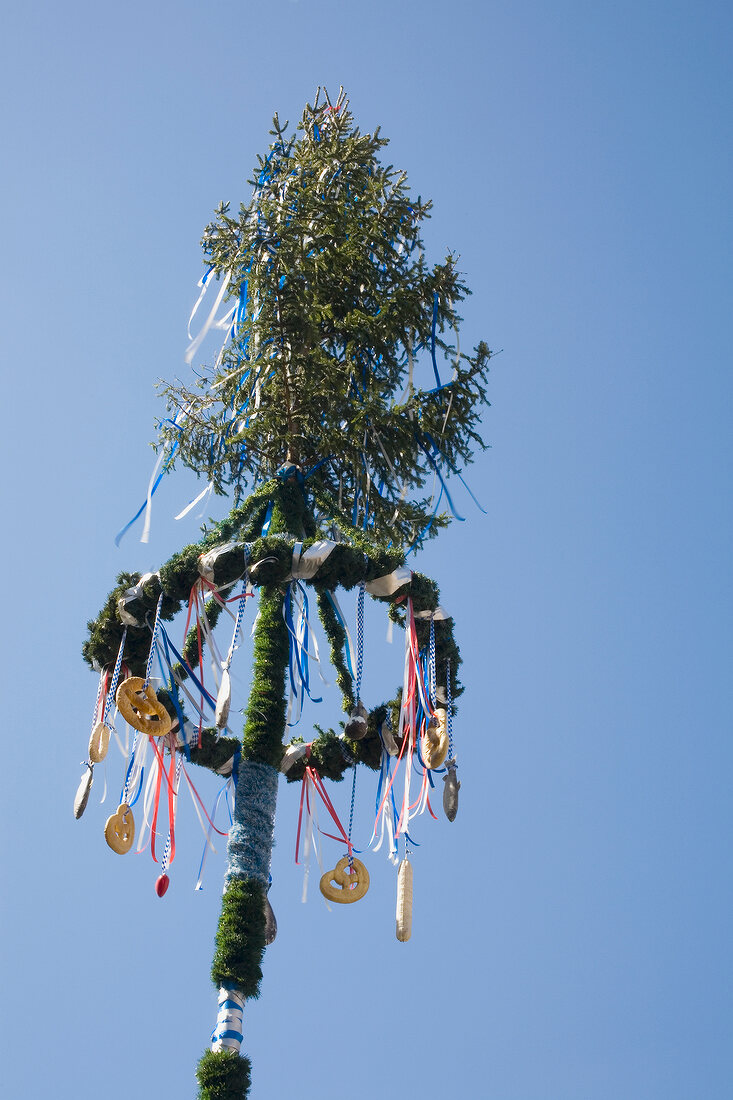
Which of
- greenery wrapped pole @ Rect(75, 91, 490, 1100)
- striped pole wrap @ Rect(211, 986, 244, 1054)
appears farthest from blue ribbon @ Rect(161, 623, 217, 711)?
striped pole wrap @ Rect(211, 986, 244, 1054)

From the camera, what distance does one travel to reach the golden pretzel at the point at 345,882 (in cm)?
837

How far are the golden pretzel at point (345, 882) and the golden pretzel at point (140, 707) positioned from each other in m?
1.61

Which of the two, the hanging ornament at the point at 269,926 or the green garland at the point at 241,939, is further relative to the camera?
the hanging ornament at the point at 269,926

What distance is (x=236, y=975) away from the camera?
758 centimetres

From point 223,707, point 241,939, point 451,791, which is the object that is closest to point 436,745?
point 451,791

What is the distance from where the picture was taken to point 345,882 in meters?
8.41

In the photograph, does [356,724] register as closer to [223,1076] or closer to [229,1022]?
[229,1022]

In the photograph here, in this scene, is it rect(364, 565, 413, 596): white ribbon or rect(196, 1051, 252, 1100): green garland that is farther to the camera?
rect(364, 565, 413, 596): white ribbon

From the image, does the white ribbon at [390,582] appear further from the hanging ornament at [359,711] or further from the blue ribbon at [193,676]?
the blue ribbon at [193,676]

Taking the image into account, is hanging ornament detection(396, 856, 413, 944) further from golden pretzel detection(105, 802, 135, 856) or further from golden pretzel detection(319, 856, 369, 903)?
golden pretzel detection(105, 802, 135, 856)

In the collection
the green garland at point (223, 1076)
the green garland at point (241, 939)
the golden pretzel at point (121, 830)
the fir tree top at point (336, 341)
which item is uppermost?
the fir tree top at point (336, 341)

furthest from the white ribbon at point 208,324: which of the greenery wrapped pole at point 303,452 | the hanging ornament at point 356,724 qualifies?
the hanging ornament at point 356,724

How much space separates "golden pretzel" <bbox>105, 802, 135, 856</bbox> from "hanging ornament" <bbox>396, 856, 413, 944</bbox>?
2.00 meters

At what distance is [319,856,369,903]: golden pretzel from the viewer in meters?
8.37
